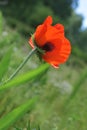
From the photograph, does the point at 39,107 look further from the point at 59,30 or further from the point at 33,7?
the point at 33,7

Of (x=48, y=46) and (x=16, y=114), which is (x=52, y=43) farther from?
(x=16, y=114)

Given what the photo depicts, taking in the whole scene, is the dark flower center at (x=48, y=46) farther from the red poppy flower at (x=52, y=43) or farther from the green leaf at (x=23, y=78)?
the green leaf at (x=23, y=78)

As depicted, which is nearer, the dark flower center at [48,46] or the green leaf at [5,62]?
the green leaf at [5,62]

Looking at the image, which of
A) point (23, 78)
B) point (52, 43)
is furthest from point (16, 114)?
point (52, 43)

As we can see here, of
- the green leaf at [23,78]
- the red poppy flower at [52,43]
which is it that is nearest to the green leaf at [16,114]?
the green leaf at [23,78]

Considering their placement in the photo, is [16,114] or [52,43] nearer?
[16,114]
